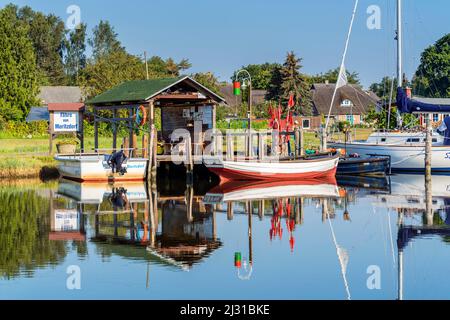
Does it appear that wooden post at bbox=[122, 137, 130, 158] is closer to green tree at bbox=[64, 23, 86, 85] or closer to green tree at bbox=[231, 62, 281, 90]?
green tree at bbox=[231, 62, 281, 90]

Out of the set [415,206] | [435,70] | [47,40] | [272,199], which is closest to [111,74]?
[272,199]

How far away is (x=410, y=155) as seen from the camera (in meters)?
48.3

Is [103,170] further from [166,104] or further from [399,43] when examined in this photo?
[399,43]

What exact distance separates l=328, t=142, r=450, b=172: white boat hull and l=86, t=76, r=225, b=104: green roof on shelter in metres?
10.3

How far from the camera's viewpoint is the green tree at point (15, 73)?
80750mm

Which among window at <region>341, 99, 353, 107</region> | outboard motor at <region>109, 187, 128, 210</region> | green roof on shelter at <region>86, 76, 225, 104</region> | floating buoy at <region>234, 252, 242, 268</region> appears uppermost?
window at <region>341, 99, 353, 107</region>

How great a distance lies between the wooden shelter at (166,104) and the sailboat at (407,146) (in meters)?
8.20

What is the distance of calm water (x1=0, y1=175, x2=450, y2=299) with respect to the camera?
19.5 meters

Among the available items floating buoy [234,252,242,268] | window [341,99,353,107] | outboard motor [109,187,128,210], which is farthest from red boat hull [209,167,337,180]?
window [341,99,353,107]

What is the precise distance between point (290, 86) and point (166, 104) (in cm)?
5428

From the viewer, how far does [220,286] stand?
1955cm

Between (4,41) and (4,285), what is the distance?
220 ft

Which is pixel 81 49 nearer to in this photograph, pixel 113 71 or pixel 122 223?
pixel 113 71

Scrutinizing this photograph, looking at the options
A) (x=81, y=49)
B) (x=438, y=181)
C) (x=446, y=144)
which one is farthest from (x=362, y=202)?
(x=81, y=49)
